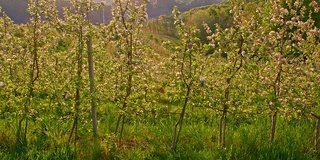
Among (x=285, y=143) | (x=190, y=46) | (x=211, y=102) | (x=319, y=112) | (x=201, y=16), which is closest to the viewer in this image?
(x=190, y=46)

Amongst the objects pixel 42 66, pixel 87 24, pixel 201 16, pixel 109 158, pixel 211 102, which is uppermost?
pixel 201 16

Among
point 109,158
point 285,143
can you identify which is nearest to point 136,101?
point 109,158

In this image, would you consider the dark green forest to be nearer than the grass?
Yes

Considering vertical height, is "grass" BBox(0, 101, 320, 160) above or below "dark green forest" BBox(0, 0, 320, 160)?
below

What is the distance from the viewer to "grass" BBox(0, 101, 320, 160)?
4.76m

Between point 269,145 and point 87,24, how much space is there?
345 cm

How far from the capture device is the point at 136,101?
472 cm

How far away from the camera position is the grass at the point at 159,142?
4.76 metres

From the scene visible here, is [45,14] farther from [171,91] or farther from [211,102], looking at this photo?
[211,102]

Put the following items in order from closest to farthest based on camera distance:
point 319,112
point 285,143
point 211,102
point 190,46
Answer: point 190,46 < point 211,102 < point 285,143 < point 319,112

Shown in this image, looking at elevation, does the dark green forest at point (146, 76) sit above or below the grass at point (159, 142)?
above

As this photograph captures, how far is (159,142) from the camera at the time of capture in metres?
5.30

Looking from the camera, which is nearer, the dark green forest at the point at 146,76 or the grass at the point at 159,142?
the dark green forest at the point at 146,76

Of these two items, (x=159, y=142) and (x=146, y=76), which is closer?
(x=146, y=76)
